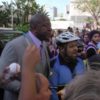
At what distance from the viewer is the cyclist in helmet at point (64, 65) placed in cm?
480

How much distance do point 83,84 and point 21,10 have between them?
143ft

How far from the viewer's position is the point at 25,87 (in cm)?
200

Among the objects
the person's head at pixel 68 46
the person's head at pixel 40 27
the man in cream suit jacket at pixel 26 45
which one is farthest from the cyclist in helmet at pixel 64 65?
the person's head at pixel 40 27

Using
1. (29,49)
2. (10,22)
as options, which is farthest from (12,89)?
(10,22)

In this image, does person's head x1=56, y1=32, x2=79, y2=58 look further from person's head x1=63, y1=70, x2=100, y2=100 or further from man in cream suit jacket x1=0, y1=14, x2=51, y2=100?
person's head x1=63, y1=70, x2=100, y2=100

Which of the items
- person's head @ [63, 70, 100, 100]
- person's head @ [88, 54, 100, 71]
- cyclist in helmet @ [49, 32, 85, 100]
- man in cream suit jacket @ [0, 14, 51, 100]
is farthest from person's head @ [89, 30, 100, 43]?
person's head @ [63, 70, 100, 100]

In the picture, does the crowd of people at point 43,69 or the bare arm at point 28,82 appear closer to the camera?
the crowd of people at point 43,69

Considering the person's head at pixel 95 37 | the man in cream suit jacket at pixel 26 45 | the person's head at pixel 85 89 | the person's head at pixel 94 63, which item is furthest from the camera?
the person's head at pixel 95 37

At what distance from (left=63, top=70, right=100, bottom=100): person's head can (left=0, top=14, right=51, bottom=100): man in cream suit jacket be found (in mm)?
2611

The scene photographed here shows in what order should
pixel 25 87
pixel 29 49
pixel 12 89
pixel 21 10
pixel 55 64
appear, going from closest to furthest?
1. pixel 25 87
2. pixel 29 49
3. pixel 12 89
4. pixel 55 64
5. pixel 21 10

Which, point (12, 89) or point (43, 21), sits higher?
point (43, 21)

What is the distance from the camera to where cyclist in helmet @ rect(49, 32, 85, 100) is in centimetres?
480

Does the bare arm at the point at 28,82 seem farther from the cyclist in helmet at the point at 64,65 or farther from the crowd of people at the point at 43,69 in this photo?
the cyclist in helmet at the point at 64,65

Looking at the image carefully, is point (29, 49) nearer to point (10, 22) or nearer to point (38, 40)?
point (38, 40)
